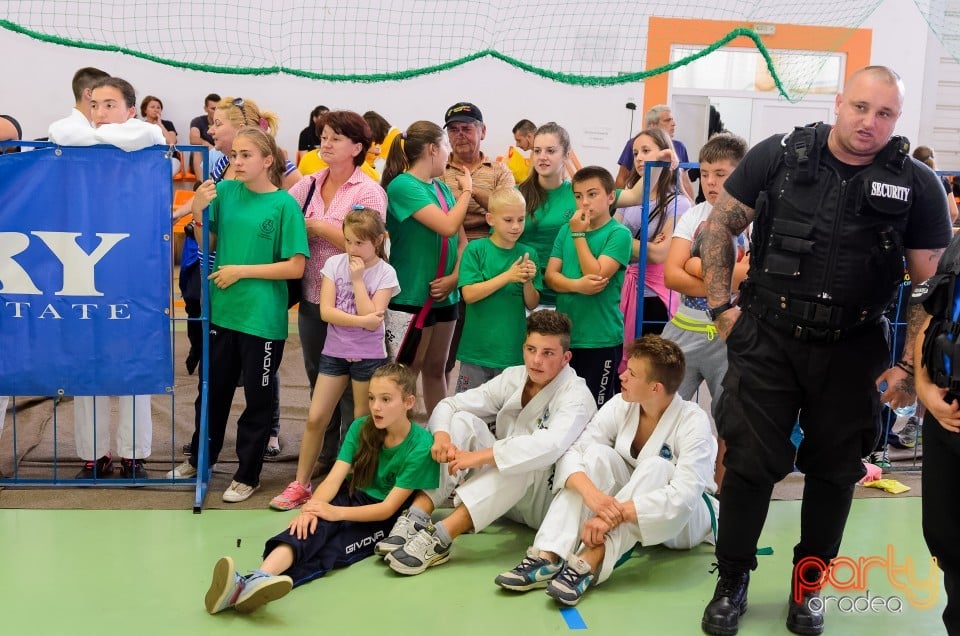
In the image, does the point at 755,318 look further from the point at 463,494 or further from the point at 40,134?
the point at 40,134

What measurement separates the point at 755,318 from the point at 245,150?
2393 millimetres

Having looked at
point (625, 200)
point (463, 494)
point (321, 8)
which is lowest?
point (463, 494)

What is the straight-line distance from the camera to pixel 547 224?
4770 millimetres

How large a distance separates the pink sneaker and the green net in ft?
17.4

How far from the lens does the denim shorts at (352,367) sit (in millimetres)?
4363

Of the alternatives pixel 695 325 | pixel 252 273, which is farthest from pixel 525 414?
pixel 252 273

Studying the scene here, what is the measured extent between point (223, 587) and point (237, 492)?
1270 millimetres

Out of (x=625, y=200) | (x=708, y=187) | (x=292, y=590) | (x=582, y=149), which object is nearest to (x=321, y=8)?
(x=582, y=149)

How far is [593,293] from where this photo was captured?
4438mm

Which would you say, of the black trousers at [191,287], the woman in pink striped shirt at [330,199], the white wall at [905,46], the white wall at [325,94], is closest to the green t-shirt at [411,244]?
the woman in pink striped shirt at [330,199]

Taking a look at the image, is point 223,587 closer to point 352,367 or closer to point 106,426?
point 352,367

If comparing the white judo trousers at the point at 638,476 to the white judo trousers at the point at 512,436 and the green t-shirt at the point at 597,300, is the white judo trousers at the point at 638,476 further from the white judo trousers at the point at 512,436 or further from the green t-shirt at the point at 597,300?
the green t-shirt at the point at 597,300

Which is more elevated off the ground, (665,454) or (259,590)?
(665,454)

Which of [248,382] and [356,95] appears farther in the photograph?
[356,95]
